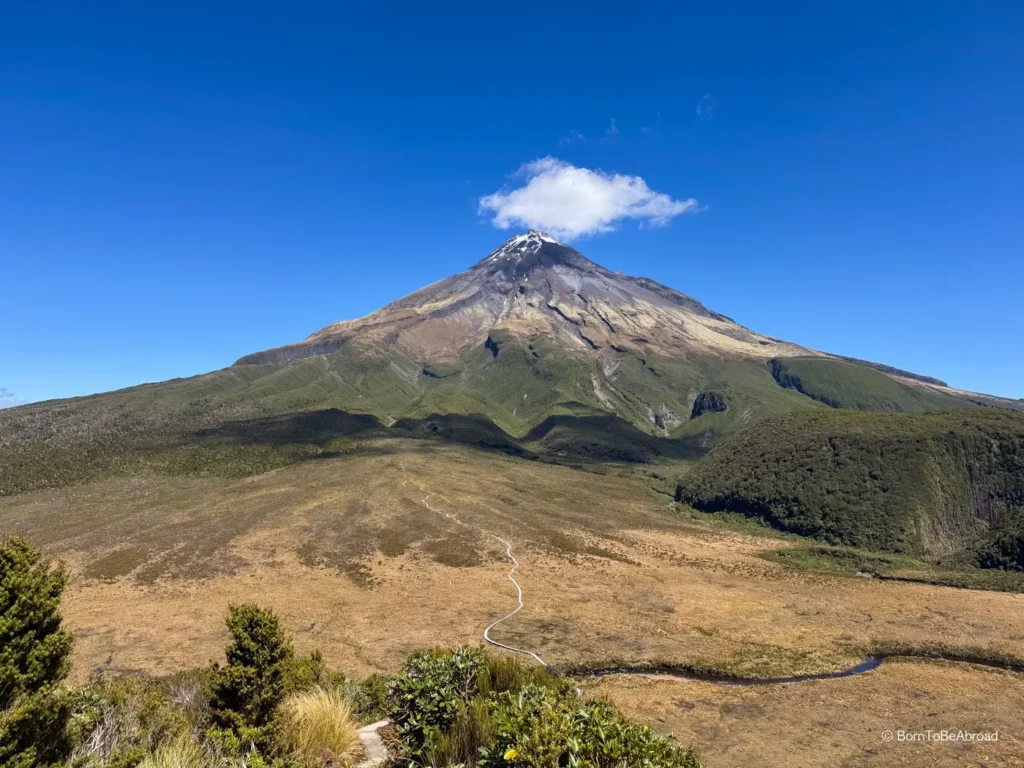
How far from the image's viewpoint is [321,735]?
9672 mm

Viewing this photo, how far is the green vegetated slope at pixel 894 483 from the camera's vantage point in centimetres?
5631

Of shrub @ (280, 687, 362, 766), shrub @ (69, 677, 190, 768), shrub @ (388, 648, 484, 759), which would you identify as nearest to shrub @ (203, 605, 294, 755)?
shrub @ (280, 687, 362, 766)

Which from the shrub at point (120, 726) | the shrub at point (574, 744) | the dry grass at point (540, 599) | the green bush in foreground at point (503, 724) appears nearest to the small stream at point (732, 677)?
the dry grass at point (540, 599)

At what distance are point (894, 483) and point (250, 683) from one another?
2780 inches

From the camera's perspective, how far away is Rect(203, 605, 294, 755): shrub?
374 inches

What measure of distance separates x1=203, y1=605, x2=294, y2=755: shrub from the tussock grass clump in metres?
1.58

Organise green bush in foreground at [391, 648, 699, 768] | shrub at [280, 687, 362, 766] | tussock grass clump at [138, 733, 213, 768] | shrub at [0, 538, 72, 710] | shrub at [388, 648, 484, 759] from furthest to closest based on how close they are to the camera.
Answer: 1. shrub at [388, 648, 484, 759]
2. shrub at [280, 687, 362, 766]
3. shrub at [0, 538, 72, 710]
4. tussock grass clump at [138, 733, 213, 768]
5. green bush in foreground at [391, 648, 699, 768]

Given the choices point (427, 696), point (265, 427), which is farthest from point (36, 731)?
point (265, 427)

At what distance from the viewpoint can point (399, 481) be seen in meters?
74.2

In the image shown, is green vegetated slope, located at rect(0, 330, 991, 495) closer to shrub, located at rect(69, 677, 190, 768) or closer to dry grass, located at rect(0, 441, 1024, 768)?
dry grass, located at rect(0, 441, 1024, 768)

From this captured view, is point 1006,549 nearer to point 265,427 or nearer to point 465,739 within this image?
point 465,739

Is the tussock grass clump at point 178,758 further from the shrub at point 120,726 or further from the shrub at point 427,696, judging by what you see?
the shrub at point 427,696

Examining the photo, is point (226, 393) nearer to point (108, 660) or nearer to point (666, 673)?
point (108, 660)

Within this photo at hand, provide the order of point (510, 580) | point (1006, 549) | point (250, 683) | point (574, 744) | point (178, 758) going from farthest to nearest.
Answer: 1. point (1006, 549)
2. point (510, 580)
3. point (250, 683)
4. point (178, 758)
5. point (574, 744)
